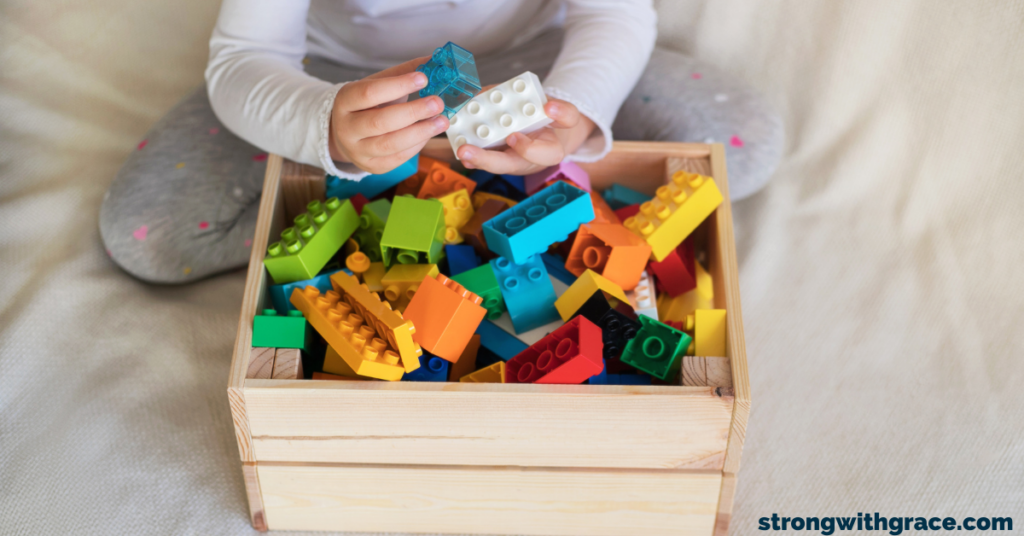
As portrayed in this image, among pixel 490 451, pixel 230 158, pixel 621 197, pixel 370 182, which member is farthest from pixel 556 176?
pixel 230 158

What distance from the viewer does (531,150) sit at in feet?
2.29

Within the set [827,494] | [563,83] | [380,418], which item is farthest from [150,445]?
[827,494]

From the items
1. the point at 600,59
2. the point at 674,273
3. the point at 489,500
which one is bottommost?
the point at 489,500

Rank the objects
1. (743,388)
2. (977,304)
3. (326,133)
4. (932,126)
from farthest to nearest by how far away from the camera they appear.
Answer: (932,126), (977,304), (326,133), (743,388)

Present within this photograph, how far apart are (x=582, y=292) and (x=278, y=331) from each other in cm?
26

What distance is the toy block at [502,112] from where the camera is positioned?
65 cm

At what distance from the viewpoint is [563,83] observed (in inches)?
32.8

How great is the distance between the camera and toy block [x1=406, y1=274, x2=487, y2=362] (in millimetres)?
645

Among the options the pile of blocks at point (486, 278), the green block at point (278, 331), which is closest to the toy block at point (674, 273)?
the pile of blocks at point (486, 278)

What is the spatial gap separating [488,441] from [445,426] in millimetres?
37

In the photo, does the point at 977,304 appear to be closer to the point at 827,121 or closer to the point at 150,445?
the point at 827,121

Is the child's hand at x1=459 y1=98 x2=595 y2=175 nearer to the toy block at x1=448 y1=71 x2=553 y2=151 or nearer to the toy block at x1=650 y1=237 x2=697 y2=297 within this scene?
the toy block at x1=448 y1=71 x2=553 y2=151

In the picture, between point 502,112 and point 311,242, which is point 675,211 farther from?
point 311,242

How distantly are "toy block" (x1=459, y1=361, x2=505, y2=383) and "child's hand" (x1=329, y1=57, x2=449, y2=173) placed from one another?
0.19 m
